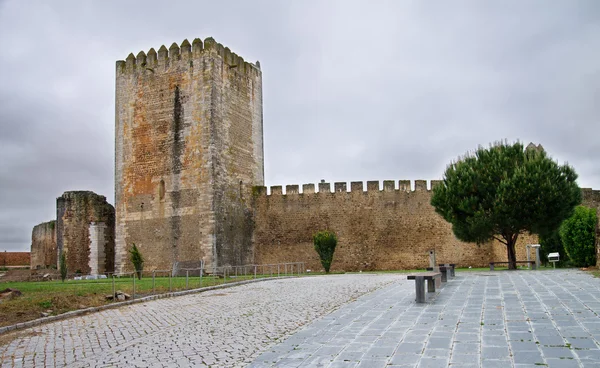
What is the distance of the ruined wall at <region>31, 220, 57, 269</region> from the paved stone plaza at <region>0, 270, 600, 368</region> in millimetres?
26993

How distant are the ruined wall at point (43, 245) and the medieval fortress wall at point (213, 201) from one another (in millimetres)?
7718

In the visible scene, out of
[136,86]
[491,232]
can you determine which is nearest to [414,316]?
[491,232]

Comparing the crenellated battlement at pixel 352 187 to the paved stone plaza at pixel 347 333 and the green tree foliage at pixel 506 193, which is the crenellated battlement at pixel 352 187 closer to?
the green tree foliage at pixel 506 193

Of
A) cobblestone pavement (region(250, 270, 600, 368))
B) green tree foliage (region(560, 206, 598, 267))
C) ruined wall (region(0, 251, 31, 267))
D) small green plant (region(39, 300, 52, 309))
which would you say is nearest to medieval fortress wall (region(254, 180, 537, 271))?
green tree foliage (region(560, 206, 598, 267))

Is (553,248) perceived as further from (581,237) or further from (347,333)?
(347,333)

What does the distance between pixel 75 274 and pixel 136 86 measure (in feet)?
30.0

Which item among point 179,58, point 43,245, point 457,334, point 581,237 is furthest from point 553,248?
point 43,245

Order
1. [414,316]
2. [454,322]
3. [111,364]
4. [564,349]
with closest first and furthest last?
[564,349], [111,364], [454,322], [414,316]

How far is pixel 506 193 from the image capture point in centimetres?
1934

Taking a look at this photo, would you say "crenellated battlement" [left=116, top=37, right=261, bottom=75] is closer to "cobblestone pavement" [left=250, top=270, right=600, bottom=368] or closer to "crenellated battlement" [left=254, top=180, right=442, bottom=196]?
"crenellated battlement" [left=254, top=180, right=442, bottom=196]

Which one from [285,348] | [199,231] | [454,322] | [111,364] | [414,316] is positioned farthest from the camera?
[199,231]

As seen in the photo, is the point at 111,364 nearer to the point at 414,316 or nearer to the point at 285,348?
the point at 285,348

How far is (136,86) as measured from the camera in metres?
26.5

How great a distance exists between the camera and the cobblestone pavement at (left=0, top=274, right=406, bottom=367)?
636 centimetres
